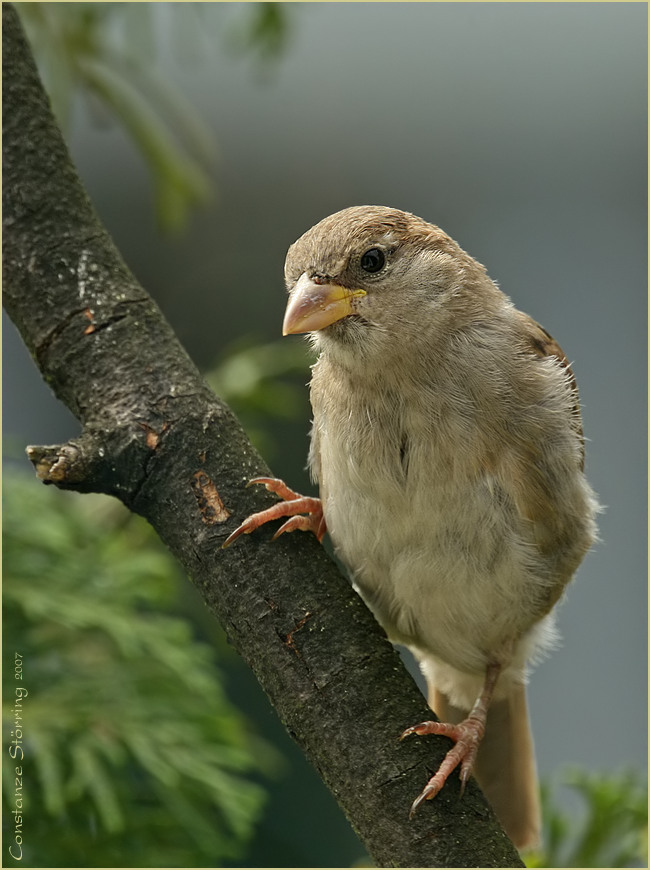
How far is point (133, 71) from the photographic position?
2.77 metres

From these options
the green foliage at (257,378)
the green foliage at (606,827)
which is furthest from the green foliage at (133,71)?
the green foliage at (606,827)

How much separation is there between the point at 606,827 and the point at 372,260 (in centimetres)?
157

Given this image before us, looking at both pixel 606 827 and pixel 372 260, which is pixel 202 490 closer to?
pixel 372 260

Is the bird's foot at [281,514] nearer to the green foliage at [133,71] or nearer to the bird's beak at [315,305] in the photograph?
the bird's beak at [315,305]

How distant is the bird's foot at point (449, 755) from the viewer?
1.71m

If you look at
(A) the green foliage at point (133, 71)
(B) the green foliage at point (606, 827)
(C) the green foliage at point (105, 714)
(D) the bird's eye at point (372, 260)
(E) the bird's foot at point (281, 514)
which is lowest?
(B) the green foliage at point (606, 827)

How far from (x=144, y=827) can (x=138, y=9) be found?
85.7 inches

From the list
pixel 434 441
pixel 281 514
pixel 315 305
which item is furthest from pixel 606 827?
pixel 315 305

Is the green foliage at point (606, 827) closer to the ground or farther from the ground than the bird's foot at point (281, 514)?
closer to the ground

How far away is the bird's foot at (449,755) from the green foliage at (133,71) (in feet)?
4.88

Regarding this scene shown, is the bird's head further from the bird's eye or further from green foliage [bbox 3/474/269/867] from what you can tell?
green foliage [bbox 3/474/269/867]

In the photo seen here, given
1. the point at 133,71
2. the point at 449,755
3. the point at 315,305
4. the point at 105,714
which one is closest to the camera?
the point at 449,755

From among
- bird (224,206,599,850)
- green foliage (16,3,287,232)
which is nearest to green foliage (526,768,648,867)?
bird (224,206,599,850)

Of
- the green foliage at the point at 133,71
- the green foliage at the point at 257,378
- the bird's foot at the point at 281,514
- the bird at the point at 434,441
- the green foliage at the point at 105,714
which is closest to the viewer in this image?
the bird's foot at the point at 281,514
